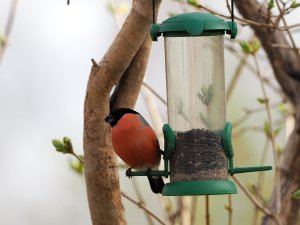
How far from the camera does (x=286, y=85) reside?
228 inches

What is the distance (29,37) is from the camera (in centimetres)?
995

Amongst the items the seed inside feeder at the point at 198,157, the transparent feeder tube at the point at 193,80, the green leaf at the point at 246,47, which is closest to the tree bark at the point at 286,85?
the green leaf at the point at 246,47

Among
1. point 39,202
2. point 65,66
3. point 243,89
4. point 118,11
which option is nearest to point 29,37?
point 65,66

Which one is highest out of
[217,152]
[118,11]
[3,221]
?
[118,11]

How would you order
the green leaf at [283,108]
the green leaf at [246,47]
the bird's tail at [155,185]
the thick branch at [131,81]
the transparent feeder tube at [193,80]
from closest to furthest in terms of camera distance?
1. the thick branch at [131,81]
2. the transparent feeder tube at [193,80]
3. the bird's tail at [155,185]
4. the green leaf at [246,47]
5. the green leaf at [283,108]

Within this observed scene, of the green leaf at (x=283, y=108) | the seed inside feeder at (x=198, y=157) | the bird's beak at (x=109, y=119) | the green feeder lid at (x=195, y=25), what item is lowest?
the seed inside feeder at (x=198, y=157)

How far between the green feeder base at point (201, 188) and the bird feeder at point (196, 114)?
0.06 m

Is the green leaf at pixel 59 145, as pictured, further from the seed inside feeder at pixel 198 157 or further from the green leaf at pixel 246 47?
the green leaf at pixel 246 47

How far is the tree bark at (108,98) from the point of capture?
14.8ft

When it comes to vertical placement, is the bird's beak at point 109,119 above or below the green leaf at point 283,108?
below

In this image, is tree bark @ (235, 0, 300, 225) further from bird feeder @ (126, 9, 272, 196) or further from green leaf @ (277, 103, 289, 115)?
bird feeder @ (126, 9, 272, 196)

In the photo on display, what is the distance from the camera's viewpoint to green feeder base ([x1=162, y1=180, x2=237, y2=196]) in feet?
15.7

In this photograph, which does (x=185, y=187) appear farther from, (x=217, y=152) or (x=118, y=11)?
(x=118, y=11)

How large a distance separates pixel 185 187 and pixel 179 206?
3.58ft
